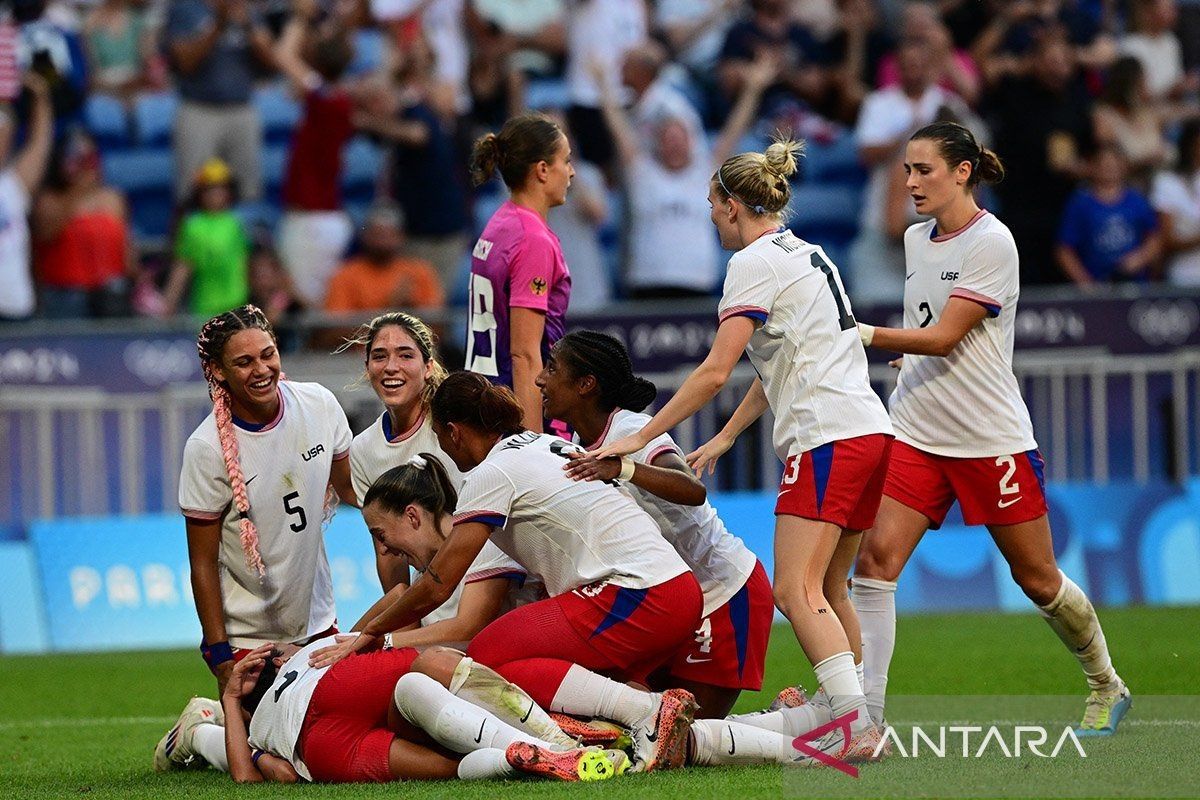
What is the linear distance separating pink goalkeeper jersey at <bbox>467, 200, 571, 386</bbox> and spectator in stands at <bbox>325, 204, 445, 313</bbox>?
6624 millimetres

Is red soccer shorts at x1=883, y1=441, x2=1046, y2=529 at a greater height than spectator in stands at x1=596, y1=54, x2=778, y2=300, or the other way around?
spectator in stands at x1=596, y1=54, x2=778, y2=300

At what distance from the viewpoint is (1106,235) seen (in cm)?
1538

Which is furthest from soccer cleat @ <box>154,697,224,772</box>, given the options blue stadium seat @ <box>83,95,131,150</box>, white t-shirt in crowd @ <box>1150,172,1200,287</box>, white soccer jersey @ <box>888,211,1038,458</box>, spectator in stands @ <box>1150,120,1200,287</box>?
blue stadium seat @ <box>83,95,131,150</box>

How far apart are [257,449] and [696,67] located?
37.8 feet

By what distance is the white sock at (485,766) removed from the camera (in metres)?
6.25

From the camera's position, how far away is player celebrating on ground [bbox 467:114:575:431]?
7.89 meters

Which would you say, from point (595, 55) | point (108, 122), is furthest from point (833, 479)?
point (108, 122)

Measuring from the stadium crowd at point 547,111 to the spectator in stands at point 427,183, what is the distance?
2cm

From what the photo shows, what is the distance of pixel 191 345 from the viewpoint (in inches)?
543

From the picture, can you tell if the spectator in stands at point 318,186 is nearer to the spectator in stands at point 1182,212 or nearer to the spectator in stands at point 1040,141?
the spectator in stands at point 1040,141

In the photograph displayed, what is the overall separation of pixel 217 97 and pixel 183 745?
10097 mm

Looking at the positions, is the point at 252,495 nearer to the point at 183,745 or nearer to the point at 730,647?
the point at 183,745

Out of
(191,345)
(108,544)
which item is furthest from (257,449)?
(191,345)

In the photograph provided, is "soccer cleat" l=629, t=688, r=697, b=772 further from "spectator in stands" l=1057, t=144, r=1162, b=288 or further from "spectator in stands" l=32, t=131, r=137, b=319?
"spectator in stands" l=32, t=131, r=137, b=319
